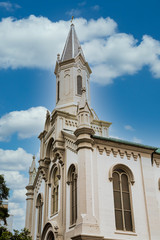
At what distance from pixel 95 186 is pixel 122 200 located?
8.18 feet

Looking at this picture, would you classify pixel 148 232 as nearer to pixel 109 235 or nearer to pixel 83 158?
pixel 109 235

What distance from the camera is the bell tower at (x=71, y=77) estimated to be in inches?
1115

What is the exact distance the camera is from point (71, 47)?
32.5 meters

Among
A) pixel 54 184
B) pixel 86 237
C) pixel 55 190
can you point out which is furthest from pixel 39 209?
pixel 86 237

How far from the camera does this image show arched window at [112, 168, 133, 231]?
19.2m

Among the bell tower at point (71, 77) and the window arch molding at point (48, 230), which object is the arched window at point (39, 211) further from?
the bell tower at point (71, 77)

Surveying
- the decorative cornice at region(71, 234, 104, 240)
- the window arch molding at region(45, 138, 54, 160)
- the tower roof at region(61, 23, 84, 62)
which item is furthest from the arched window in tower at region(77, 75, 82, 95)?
the decorative cornice at region(71, 234, 104, 240)

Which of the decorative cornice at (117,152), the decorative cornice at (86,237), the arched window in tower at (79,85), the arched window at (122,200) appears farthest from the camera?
the arched window in tower at (79,85)

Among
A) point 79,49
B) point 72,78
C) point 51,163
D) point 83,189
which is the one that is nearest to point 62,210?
point 83,189

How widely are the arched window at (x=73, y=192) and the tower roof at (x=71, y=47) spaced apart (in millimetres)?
14458

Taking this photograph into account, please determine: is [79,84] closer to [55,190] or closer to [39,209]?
[55,190]

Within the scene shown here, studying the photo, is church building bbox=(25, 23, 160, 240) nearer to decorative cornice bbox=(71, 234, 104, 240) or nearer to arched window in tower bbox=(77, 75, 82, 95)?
decorative cornice bbox=(71, 234, 104, 240)

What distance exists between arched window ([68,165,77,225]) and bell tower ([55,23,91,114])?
7309mm

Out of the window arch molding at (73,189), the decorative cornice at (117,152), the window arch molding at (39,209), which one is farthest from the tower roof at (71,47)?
the window arch molding at (39,209)
